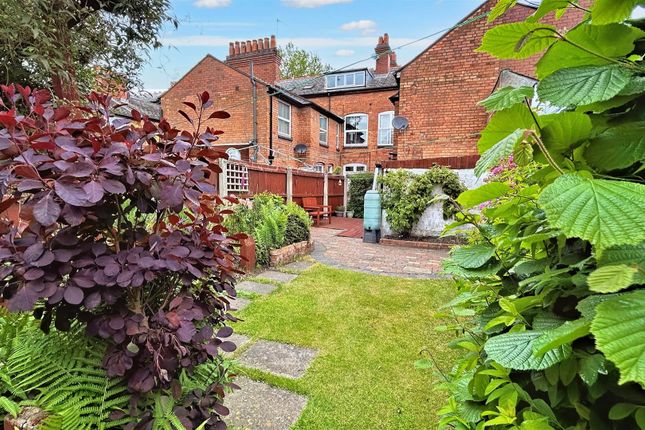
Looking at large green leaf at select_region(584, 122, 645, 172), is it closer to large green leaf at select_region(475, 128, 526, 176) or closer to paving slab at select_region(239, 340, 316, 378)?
large green leaf at select_region(475, 128, 526, 176)

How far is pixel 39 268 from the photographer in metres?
0.94

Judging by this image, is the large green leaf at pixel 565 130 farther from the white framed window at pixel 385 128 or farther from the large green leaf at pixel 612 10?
the white framed window at pixel 385 128

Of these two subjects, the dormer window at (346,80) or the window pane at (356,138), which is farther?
the window pane at (356,138)

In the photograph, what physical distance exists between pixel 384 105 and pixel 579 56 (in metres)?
18.4

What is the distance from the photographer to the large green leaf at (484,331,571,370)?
58 cm

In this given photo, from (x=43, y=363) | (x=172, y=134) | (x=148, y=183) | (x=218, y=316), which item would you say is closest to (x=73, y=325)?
(x=43, y=363)

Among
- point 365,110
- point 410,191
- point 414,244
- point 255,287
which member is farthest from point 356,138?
point 255,287

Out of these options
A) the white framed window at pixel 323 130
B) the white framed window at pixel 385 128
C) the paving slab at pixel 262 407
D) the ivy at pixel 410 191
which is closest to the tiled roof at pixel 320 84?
the white framed window at pixel 385 128

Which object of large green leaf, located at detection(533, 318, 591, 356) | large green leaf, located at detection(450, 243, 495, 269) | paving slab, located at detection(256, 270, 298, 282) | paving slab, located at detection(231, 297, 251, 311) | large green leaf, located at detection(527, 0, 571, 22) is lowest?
paving slab, located at detection(231, 297, 251, 311)

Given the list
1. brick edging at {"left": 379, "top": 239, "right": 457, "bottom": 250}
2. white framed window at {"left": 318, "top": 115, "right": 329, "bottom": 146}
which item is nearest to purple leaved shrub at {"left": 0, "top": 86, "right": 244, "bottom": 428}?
brick edging at {"left": 379, "top": 239, "right": 457, "bottom": 250}

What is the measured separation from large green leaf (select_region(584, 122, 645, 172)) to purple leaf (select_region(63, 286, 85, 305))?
4.19ft

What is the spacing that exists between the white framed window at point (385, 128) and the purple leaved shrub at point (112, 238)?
17.7 meters

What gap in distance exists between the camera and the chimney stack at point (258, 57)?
50.1 ft

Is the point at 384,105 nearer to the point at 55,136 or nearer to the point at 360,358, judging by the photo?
the point at 360,358
